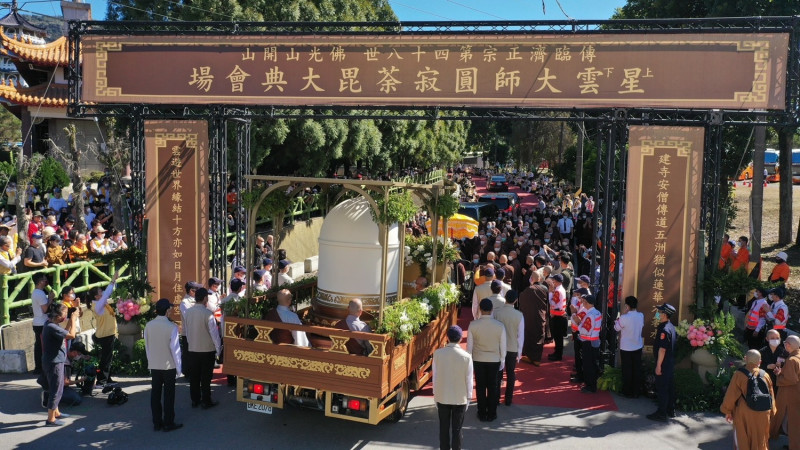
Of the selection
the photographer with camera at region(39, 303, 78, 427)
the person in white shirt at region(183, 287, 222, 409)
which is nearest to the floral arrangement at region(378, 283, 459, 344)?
the person in white shirt at region(183, 287, 222, 409)

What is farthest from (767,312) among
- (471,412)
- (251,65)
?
(251,65)

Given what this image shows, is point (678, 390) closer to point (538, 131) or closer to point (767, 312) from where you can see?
point (767, 312)

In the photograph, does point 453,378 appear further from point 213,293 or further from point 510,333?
point 213,293

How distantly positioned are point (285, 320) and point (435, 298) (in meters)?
2.33

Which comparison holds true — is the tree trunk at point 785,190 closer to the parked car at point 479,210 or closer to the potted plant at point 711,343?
the parked car at point 479,210

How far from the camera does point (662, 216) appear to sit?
10.9m

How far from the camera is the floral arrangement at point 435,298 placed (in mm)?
9867

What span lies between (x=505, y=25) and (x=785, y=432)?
7220 millimetres

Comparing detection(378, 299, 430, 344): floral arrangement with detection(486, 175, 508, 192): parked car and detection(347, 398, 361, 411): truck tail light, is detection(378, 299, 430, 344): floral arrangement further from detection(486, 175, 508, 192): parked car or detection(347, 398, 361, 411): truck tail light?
detection(486, 175, 508, 192): parked car

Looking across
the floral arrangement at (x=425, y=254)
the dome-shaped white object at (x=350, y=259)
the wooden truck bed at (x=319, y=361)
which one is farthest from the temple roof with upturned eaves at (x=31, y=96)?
the wooden truck bed at (x=319, y=361)

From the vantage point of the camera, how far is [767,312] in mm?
11188

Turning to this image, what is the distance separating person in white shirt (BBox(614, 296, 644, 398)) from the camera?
1009 centimetres

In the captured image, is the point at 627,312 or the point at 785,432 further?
the point at 627,312

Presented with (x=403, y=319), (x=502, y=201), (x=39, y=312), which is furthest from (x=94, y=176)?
(x=403, y=319)
